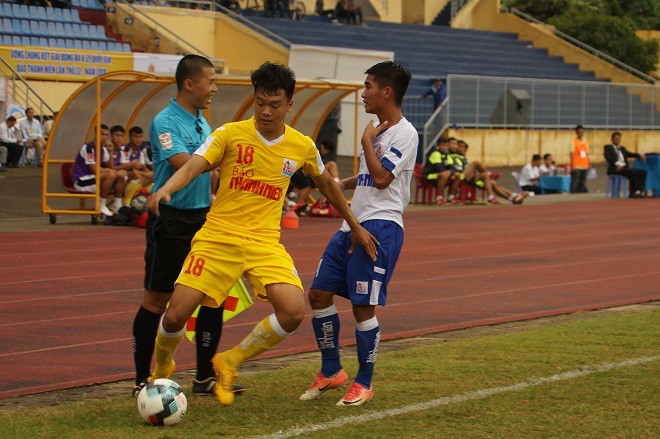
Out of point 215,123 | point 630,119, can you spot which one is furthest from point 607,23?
point 215,123

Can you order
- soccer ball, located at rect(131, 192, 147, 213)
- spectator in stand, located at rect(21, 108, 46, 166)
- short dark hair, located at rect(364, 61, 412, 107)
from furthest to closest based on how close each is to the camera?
1. spectator in stand, located at rect(21, 108, 46, 166)
2. soccer ball, located at rect(131, 192, 147, 213)
3. short dark hair, located at rect(364, 61, 412, 107)

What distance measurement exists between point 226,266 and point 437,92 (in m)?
29.4

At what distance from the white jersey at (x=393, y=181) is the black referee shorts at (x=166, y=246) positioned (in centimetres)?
91

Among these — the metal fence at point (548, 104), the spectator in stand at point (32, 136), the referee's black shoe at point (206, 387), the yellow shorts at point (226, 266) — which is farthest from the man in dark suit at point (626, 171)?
the yellow shorts at point (226, 266)

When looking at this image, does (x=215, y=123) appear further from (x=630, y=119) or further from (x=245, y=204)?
(x=630, y=119)

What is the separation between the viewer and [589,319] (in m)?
10.1

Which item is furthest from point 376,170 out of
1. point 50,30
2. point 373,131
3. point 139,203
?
point 50,30

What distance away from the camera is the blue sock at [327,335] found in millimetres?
6809

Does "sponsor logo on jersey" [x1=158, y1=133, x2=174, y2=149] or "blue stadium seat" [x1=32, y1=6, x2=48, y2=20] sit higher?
"blue stadium seat" [x1=32, y1=6, x2=48, y2=20]

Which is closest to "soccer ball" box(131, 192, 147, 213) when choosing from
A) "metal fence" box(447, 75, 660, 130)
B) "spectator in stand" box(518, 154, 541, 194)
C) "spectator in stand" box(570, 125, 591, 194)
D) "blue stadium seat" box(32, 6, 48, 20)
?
"spectator in stand" box(518, 154, 541, 194)

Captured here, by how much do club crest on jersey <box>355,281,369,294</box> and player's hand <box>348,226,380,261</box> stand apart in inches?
5.9

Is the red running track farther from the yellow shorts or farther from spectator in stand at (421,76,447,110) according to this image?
spectator in stand at (421,76,447,110)

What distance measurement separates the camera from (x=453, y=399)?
6.66 metres

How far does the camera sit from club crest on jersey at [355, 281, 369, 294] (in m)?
6.62
